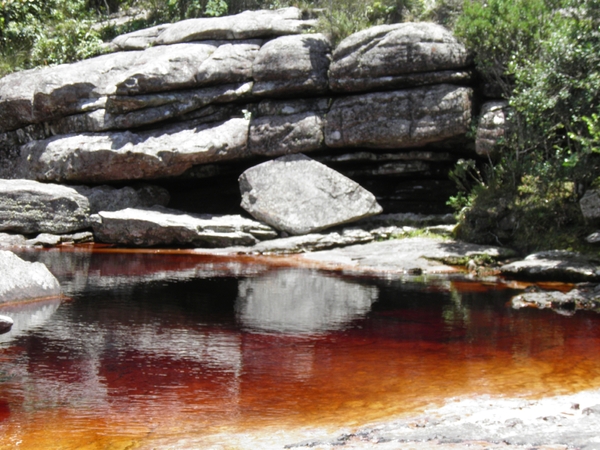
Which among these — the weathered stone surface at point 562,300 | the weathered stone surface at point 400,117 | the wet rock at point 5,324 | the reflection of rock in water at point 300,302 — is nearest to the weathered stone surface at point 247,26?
the weathered stone surface at point 400,117

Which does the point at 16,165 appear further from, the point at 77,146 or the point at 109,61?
the point at 109,61

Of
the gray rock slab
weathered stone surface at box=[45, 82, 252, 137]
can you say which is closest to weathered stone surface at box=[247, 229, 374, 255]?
the gray rock slab

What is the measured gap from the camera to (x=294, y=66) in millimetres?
23812

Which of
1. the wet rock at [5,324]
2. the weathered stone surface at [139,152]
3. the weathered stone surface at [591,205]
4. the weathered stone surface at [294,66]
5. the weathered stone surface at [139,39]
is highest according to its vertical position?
the weathered stone surface at [139,39]

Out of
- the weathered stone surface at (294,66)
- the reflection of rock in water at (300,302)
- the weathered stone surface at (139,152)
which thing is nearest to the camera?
the reflection of rock in water at (300,302)

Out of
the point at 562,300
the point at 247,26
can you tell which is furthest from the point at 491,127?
the point at 247,26

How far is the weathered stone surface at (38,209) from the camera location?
81.3 feet

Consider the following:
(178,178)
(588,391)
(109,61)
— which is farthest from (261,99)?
(588,391)

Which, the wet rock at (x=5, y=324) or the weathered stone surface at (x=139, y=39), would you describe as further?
the weathered stone surface at (x=139, y=39)

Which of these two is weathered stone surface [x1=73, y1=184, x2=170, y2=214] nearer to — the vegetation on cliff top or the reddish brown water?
the vegetation on cliff top

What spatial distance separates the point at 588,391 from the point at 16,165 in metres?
25.0

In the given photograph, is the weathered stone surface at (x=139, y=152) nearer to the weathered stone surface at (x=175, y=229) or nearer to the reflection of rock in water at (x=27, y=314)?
the weathered stone surface at (x=175, y=229)

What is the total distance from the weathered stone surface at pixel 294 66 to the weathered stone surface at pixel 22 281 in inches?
496

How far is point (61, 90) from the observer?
25797 mm
